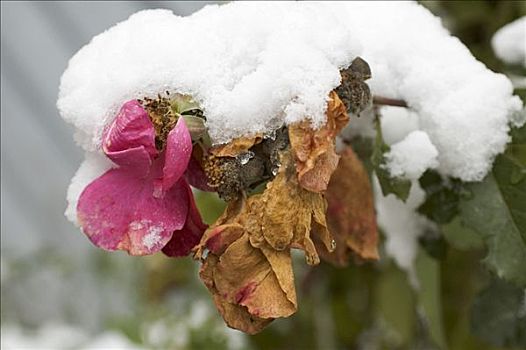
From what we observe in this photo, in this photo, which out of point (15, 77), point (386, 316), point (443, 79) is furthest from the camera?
point (15, 77)

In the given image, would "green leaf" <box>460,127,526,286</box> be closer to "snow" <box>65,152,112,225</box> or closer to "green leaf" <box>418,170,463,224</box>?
"green leaf" <box>418,170,463,224</box>

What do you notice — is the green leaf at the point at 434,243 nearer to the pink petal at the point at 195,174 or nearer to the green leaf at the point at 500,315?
the green leaf at the point at 500,315

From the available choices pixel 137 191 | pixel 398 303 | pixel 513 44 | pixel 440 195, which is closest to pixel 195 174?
pixel 137 191

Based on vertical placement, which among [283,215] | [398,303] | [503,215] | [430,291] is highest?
[283,215]

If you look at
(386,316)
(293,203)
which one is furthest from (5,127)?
(293,203)

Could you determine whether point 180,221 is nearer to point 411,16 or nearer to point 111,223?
point 111,223

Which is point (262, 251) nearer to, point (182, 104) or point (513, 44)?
point (182, 104)
